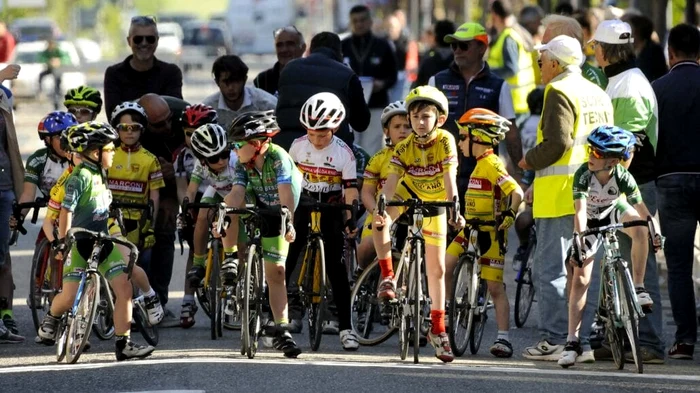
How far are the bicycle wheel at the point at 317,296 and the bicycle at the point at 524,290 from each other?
2.06 metres

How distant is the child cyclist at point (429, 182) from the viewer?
12.1 m

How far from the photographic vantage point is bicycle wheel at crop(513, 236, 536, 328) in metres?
14.3

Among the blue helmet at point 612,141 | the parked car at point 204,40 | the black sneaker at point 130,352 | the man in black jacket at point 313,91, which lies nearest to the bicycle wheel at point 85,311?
the black sneaker at point 130,352

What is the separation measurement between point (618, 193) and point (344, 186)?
2090 mm

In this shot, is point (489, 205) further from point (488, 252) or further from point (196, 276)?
point (196, 276)

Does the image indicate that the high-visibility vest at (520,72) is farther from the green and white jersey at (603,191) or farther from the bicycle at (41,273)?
the green and white jersey at (603,191)

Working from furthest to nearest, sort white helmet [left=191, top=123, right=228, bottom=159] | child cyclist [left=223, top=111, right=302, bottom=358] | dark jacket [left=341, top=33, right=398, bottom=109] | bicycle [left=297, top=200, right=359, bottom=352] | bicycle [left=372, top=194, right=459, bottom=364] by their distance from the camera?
dark jacket [left=341, top=33, right=398, bottom=109] < white helmet [left=191, top=123, right=228, bottom=159] < bicycle [left=297, top=200, right=359, bottom=352] < child cyclist [left=223, top=111, right=302, bottom=358] < bicycle [left=372, top=194, right=459, bottom=364]

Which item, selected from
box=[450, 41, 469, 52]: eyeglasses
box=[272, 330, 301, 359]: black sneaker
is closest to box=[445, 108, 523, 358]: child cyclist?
box=[272, 330, 301, 359]: black sneaker

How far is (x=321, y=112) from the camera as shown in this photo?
1270 cm

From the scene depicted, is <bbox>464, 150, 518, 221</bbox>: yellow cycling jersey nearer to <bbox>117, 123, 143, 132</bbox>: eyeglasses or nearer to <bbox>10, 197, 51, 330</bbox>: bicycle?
<bbox>117, 123, 143, 132</bbox>: eyeglasses

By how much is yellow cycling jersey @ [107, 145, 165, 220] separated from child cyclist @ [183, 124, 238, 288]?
0.31 m

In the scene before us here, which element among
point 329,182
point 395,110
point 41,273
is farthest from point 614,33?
point 41,273

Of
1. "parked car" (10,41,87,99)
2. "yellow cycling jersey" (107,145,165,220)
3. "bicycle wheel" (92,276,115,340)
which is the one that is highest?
"parked car" (10,41,87,99)

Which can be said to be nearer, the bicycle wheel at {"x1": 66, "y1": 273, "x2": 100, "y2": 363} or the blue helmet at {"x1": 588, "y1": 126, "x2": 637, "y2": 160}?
the blue helmet at {"x1": 588, "y1": 126, "x2": 637, "y2": 160}
